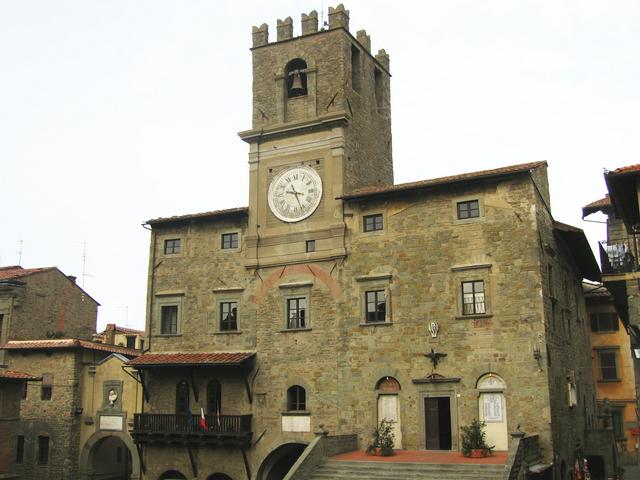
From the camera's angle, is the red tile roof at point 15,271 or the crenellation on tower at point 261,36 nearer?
the crenellation on tower at point 261,36

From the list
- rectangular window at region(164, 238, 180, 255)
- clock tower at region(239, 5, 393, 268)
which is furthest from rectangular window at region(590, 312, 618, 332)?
rectangular window at region(164, 238, 180, 255)

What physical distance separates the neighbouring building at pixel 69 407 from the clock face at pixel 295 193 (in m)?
10.4

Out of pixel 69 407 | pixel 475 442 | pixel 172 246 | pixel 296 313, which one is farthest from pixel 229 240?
pixel 475 442

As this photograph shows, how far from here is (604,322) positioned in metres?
41.2

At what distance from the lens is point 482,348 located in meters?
27.1

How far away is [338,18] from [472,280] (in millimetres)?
13552

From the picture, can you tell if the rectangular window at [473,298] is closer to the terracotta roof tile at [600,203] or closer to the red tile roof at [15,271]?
the terracotta roof tile at [600,203]

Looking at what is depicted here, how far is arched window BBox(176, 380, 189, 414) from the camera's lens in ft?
106

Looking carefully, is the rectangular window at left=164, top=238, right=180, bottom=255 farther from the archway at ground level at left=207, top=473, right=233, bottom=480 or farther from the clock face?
the archway at ground level at left=207, top=473, right=233, bottom=480

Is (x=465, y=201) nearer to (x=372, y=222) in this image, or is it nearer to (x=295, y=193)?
(x=372, y=222)

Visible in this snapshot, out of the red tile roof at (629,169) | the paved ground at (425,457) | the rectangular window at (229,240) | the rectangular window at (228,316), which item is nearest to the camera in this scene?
the red tile roof at (629,169)

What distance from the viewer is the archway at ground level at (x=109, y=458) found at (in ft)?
111

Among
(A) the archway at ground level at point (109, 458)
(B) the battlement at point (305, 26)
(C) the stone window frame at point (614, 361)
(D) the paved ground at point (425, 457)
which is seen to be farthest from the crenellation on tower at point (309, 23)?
(C) the stone window frame at point (614, 361)

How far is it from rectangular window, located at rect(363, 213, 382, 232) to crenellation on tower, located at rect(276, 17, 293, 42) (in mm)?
9928
